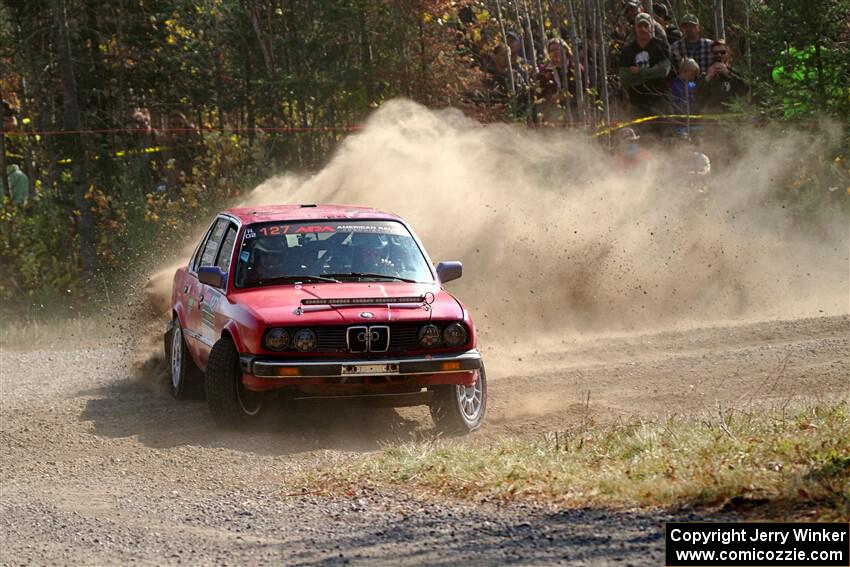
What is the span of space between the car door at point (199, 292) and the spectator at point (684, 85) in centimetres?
975

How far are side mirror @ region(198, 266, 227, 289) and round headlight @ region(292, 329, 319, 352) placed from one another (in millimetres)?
1246

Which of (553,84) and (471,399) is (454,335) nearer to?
(471,399)

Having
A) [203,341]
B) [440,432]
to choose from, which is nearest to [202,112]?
[203,341]

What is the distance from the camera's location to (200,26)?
75.3 feet

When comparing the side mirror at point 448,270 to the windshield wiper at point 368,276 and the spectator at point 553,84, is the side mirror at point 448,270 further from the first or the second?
the spectator at point 553,84

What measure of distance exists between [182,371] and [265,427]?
1820mm

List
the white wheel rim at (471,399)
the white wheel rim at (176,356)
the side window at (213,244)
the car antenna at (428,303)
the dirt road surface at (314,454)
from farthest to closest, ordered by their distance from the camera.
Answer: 1. the white wheel rim at (176,356)
2. the side window at (213,244)
3. the white wheel rim at (471,399)
4. the car antenna at (428,303)
5. the dirt road surface at (314,454)

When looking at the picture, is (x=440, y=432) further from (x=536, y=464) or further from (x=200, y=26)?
(x=200, y=26)

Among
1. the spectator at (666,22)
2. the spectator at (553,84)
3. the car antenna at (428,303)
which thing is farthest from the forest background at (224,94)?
the car antenna at (428,303)

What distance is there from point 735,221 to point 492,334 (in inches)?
190

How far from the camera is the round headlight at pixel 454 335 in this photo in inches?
392

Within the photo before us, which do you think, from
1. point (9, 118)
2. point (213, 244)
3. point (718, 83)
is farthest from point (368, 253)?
point (9, 118)

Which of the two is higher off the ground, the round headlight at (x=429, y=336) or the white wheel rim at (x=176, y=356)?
the round headlight at (x=429, y=336)

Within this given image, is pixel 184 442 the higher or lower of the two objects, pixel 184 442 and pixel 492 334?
the higher
